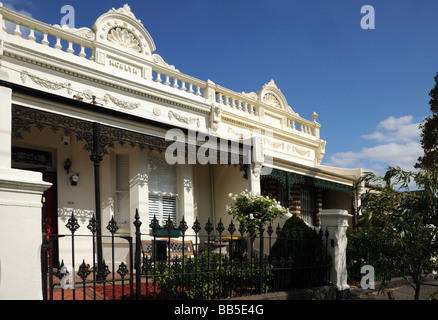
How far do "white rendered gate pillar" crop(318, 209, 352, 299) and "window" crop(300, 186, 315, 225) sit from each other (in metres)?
7.90

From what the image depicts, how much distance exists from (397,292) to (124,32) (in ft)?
29.7

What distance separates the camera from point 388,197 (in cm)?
571

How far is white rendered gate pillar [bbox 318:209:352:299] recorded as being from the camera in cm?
760

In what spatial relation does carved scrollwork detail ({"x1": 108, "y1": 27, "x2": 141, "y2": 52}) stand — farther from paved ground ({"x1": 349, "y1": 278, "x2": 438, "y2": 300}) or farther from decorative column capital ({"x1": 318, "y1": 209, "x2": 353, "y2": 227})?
paved ground ({"x1": 349, "y1": 278, "x2": 438, "y2": 300})

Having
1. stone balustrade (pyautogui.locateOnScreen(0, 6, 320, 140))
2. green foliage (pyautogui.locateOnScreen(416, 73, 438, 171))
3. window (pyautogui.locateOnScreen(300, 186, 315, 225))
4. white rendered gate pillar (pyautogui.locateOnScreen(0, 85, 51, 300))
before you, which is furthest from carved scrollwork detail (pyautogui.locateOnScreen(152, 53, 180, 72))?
green foliage (pyautogui.locateOnScreen(416, 73, 438, 171))

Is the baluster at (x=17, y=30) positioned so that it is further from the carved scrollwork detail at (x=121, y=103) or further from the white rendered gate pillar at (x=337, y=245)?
the white rendered gate pillar at (x=337, y=245)

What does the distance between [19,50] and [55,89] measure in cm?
104

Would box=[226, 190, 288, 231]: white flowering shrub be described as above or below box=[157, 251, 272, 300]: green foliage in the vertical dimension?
above

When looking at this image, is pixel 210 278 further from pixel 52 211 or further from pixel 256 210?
pixel 52 211

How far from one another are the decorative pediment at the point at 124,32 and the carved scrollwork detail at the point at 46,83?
1.61 metres

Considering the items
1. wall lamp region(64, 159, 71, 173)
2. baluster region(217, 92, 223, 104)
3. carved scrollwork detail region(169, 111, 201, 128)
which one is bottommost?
wall lamp region(64, 159, 71, 173)

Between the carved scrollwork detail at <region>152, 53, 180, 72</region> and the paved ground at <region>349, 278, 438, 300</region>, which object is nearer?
the paved ground at <region>349, 278, 438, 300</region>

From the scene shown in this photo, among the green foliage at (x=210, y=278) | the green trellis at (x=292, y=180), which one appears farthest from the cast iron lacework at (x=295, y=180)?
the green foliage at (x=210, y=278)
